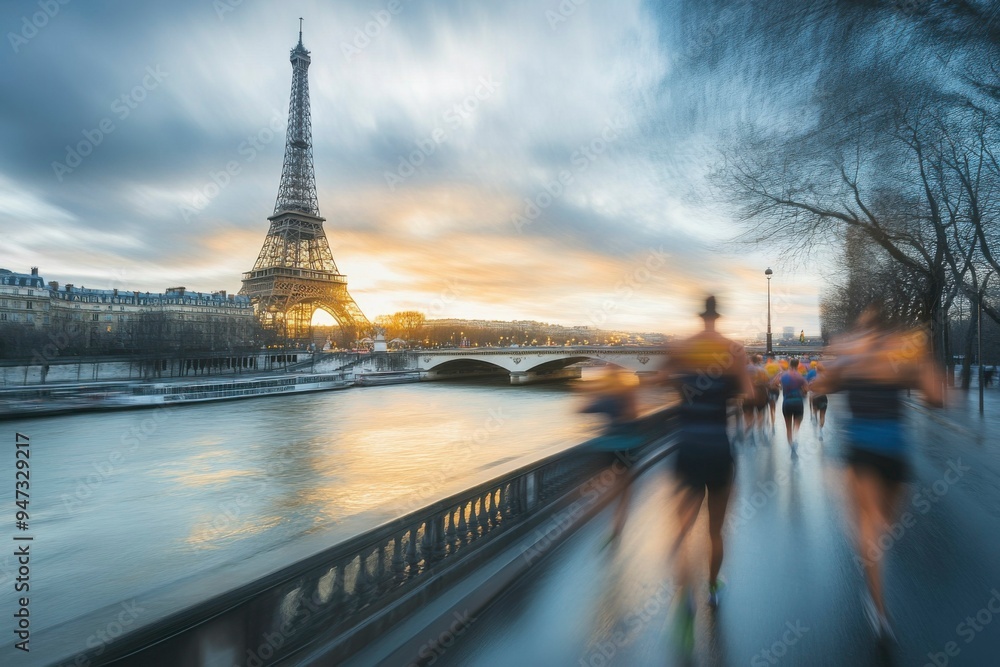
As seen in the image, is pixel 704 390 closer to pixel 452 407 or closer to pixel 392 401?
pixel 452 407

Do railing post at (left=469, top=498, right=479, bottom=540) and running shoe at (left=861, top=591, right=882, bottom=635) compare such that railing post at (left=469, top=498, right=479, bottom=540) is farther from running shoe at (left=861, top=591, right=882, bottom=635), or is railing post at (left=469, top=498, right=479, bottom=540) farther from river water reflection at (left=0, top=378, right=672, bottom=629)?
running shoe at (left=861, top=591, right=882, bottom=635)

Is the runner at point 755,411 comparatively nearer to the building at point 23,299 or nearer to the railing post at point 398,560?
the railing post at point 398,560

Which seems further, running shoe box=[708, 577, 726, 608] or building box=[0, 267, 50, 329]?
building box=[0, 267, 50, 329]

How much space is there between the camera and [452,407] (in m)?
38.9

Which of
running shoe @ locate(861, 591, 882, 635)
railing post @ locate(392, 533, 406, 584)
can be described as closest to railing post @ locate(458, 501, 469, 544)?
railing post @ locate(392, 533, 406, 584)

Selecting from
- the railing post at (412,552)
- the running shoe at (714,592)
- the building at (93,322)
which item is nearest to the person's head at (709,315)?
the running shoe at (714,592)

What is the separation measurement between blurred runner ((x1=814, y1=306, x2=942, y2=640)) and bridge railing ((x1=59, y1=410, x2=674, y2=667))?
2.78 m

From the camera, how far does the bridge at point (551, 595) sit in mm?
2547

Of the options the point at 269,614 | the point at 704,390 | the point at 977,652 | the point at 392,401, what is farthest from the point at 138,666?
the point at 392,401

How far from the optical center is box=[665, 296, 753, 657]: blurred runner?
3.83m

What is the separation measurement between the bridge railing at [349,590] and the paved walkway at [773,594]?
1.64 feet

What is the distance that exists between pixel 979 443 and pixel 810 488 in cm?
635

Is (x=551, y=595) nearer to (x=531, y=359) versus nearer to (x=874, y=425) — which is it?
(x=874, y=425)

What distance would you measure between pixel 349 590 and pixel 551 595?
151 cm
